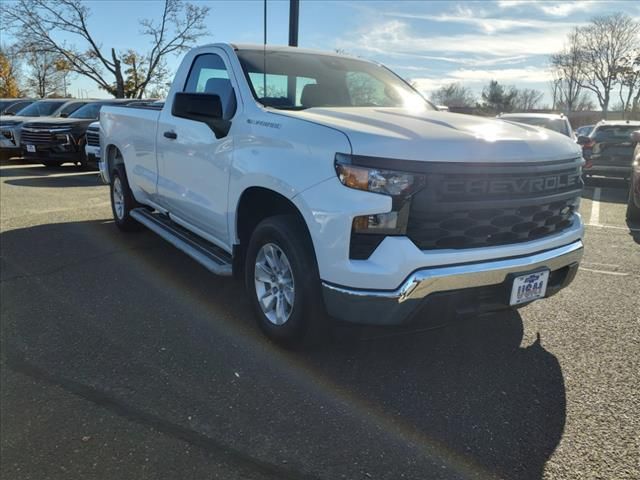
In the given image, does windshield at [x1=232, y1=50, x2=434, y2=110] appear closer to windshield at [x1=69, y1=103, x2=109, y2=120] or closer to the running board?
the running board

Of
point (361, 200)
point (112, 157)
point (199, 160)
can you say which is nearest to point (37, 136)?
point (112, 157)

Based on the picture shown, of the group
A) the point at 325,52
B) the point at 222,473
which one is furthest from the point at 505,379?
the point at 325,52

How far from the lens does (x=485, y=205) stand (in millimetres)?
2789

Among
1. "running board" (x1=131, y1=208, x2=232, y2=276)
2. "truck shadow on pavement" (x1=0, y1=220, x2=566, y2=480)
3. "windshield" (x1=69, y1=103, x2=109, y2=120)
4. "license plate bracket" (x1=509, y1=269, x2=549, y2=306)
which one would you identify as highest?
"windshield" (x1=69, y1=103, x2=109, y2=120)

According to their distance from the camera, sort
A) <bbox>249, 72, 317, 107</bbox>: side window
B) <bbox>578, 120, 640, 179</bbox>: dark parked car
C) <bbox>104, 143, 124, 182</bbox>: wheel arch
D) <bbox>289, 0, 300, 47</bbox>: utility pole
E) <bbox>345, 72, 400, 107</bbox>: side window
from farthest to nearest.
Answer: <bbox>578, 120, 640, 179</bbox>: dark parked car
<bbox>289, 0, 300, 47</bbox>: utility pole
<bbox>104, 143, 124, 182</bbox>: wheel arch
<bbox>345, 72, 400, 107</bbox>: side window
<bbox>249, 72, 317, 107</bbox>: side window

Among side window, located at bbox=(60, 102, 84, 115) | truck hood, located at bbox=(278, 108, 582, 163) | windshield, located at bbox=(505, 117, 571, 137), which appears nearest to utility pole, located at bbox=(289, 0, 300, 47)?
windshield, located at bbox=(505, 117, 571, 137)

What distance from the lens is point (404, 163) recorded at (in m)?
2.64

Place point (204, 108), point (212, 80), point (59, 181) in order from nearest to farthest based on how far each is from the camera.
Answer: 1. point (204, 108)
2. point (212, 80)
3. point (59, 181)

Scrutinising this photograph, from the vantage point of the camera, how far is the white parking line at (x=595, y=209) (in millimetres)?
7914

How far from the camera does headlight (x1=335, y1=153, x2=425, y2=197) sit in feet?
8.68

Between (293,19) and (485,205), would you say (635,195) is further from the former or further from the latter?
(485,205)

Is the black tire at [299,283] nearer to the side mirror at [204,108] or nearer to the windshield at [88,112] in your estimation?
the side mirror at [204,108]

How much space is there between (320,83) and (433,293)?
2189mm

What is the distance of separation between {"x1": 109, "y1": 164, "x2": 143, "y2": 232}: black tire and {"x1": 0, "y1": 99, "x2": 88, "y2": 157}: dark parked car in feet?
31.2
